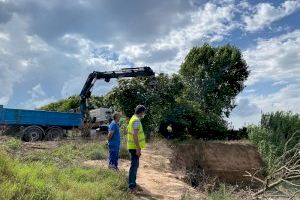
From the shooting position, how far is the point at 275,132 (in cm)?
2906

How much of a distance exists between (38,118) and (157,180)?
13.5m

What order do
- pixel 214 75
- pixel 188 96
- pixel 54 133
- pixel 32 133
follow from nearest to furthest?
pixel 32 133
pixel 54 133
pixel 188 96
pixel 214 75

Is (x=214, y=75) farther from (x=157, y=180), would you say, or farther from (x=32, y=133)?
(x=157, y=180)

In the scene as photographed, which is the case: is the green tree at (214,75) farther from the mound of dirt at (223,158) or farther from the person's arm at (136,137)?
the person's arm at (136,137)

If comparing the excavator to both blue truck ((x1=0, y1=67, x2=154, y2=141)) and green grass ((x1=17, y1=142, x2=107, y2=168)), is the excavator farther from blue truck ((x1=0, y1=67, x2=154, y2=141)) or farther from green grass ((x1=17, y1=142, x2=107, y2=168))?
green grass ((x1=17, y1=142, x2=107, y2=168))

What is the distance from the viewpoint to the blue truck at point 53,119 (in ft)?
79.8

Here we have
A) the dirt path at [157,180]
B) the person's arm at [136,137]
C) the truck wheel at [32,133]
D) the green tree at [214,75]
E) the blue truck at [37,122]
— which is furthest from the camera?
the green tree at [214,75]

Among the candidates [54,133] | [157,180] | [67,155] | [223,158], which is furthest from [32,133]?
[157,180]

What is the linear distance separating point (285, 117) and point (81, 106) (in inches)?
511

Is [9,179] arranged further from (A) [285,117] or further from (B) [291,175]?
(A) [285,117]

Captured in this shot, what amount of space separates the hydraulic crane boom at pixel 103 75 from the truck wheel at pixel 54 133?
245 centimetres

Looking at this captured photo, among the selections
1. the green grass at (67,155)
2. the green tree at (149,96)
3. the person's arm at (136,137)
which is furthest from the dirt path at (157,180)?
the green tree at (149,96)

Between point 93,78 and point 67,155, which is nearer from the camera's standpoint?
point 67,155

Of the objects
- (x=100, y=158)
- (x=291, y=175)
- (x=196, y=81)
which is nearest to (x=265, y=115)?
(x=196, y=81)
